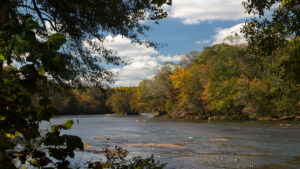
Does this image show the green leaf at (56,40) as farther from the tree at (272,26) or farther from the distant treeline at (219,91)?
the distant treeline at (219,91)

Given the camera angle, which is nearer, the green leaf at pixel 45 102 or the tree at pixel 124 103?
the green leaf at pixel 45 102

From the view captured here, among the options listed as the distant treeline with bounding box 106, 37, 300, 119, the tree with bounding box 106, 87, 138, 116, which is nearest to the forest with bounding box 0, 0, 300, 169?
the distant treeline with bounding box 106, 37, 300, 119

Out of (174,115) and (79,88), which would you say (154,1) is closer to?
(79,88)

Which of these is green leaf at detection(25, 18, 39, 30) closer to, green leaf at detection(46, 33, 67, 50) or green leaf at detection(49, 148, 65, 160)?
green leaf at detection(46, 33, 67, 50)

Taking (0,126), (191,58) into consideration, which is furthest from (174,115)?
(0,126)

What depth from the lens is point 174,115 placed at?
65438mm

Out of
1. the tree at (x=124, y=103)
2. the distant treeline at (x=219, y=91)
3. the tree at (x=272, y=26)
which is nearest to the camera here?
the tree at (x=272, y=26)

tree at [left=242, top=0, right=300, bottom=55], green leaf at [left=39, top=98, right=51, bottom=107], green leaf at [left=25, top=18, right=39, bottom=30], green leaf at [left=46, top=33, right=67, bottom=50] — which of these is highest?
tree at [left=242, top=0, right=300, bottom=55]

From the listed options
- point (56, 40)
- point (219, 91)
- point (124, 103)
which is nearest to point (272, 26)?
point (56, 40)

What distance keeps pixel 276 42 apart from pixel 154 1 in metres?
4.14

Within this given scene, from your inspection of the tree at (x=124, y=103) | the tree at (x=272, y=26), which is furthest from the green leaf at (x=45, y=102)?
the tree at (x=124, y=103)

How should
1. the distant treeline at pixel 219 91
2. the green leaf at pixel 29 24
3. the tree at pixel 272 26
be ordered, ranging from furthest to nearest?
the distant treeline at pixel 219 91, the tree at pixel 272 26, the green leaf at pixel 29 24

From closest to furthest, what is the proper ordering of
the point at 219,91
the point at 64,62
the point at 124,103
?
the point at 64,62, the point at 219,91, the point at 124,103

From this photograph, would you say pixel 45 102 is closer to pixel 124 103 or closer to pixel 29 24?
pixel 29 24
